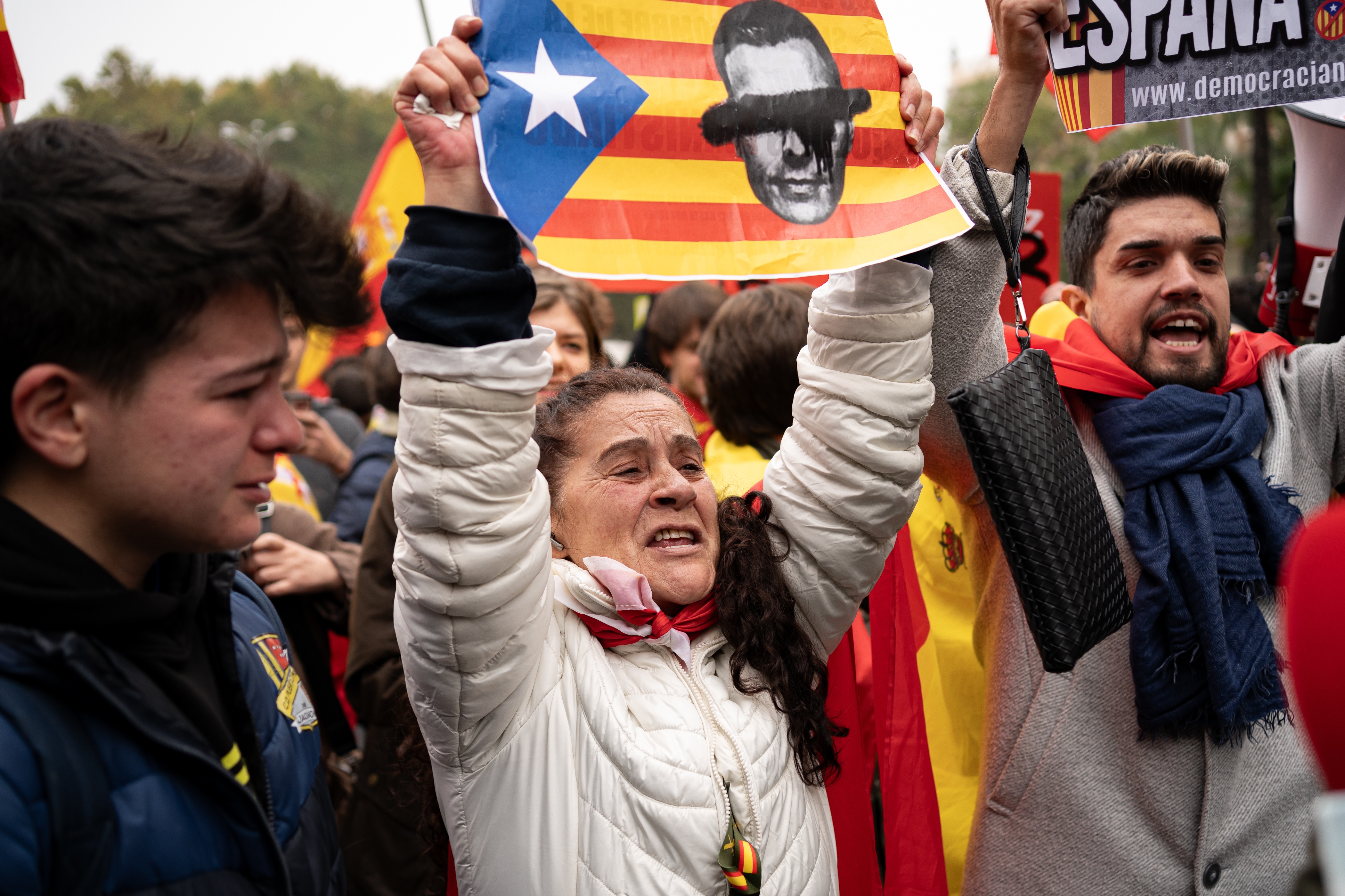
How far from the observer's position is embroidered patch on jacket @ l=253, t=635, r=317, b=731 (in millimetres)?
1515

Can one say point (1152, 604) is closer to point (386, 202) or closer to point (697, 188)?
point (697, 188)

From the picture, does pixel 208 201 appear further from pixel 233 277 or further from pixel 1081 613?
pixel 1081 613

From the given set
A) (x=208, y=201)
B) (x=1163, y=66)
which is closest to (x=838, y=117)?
(x=1163, y=66)

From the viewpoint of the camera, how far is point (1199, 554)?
2.04 meters

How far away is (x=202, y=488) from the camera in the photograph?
1200mm

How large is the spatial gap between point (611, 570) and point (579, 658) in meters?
0.15

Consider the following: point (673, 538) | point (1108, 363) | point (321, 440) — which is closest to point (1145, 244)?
point (1108, 363)

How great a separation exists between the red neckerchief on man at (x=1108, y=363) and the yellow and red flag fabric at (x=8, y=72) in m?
1.97

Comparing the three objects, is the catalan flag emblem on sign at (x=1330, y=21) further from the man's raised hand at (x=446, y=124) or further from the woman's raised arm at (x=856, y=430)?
the man's raised hand at (x=446, y=124)

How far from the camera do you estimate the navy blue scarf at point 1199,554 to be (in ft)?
6.55

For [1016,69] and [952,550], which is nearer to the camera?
[1016,69]

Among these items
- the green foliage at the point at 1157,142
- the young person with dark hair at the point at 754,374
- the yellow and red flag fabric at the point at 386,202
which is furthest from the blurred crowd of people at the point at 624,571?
the green foliage at the point at 1157,142

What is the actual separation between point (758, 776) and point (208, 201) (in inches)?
45.0

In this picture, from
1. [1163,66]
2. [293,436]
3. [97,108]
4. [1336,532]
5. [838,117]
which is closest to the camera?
[1336,532]
